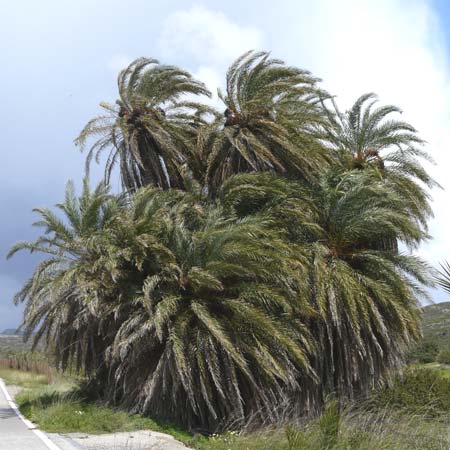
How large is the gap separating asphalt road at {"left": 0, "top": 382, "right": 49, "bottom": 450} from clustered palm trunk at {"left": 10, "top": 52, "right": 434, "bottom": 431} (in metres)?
2.53

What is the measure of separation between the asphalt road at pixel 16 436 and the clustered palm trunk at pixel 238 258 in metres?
2.53

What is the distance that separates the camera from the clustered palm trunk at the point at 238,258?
16.0 m

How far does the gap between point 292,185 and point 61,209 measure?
717 cm

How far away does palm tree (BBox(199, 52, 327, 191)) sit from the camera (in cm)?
1980

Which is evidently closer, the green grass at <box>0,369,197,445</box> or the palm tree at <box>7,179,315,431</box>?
the green grass at <box>0,369,197,445</box>

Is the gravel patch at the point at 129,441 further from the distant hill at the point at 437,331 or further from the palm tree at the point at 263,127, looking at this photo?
the distant hill at the point at 437,331

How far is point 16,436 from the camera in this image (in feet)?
41.8

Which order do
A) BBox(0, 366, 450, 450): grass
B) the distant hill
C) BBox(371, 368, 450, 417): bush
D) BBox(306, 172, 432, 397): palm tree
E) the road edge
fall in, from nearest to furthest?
BBox(0, 366, 450, 450): grass → the road edge → BBox(306, 172, 432, 397): palm tree → BBox(371, 368, 450, 417): bush → the distant hill

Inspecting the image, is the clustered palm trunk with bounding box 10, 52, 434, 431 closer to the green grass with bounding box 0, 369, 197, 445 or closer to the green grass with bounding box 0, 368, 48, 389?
the green grass with bounding box 0, 369, 197, 445

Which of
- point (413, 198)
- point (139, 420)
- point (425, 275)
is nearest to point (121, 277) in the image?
point (139, 420)

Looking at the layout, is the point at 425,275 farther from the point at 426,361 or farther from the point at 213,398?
the point at 426,361

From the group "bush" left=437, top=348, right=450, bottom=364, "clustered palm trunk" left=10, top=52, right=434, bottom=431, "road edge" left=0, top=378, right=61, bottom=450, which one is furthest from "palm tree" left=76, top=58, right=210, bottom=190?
"bush" left=437, top=348, right=450, bottom=364

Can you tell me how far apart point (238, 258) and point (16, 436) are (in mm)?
6941

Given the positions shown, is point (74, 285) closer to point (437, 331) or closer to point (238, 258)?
point (238, 258)
